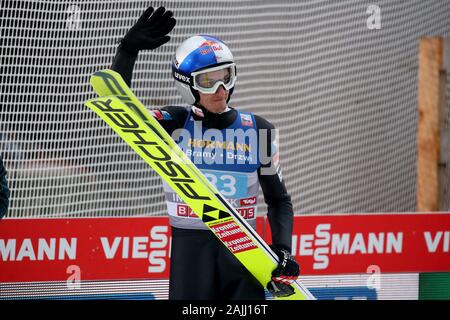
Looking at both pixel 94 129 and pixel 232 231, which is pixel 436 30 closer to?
pixel 94 129

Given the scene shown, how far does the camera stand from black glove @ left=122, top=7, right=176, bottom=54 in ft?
16.1

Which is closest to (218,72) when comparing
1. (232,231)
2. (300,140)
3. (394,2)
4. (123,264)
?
(232,231)

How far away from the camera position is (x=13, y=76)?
6371 millimetres

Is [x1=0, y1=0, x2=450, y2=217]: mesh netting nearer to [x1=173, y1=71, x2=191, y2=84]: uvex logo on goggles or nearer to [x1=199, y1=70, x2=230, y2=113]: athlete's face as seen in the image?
[x1=173, y1=71, x2=191, y2=84]: uvex logo on goggles

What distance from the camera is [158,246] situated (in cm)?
638

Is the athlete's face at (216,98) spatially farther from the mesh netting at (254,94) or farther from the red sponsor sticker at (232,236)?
the mesh netting at (254,94)

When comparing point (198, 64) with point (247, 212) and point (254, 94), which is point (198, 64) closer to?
point (247, 212)

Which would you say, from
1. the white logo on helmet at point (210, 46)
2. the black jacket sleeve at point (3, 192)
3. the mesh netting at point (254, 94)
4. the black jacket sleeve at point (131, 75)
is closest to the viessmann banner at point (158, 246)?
the mesh netting at point (254, 94)

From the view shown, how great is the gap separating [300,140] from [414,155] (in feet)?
3.12

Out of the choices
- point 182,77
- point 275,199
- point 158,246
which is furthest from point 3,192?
point 158,246

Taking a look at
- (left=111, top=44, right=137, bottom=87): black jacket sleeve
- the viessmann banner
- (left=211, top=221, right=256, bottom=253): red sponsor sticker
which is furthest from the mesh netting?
(left=211, top=221, right=256, bottom=253): red sponsor sticker

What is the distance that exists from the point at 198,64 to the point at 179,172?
0.48 m

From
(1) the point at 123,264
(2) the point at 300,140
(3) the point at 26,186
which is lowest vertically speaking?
(1) the point at 123,264

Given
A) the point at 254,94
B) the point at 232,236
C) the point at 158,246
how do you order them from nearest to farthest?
the point at 232,236
the point at 158,246
the point at 254,94
